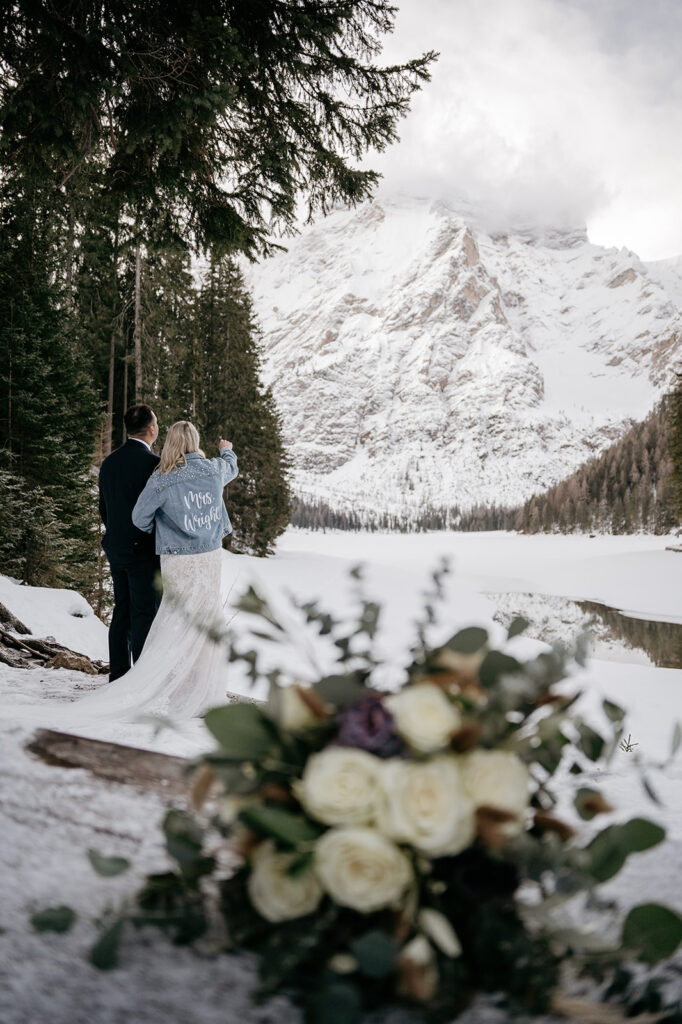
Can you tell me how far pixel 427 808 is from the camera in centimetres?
73

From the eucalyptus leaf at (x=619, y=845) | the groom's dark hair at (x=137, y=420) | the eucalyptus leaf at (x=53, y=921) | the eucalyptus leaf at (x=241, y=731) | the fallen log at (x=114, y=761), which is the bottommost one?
the fallen log at (x=114, y=761)

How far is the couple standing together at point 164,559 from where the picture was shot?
4.36 metres

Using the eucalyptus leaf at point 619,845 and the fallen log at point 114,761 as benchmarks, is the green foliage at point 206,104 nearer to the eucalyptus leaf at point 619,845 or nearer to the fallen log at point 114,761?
the fallen log at point 114,761

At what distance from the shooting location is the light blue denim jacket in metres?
4.37

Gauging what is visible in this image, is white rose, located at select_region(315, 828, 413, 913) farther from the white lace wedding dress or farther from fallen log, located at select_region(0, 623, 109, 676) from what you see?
fallen log, located at select_region(0, 623, 109, 676)

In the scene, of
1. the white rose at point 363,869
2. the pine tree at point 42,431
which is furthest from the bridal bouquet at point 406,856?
the pine tree at point 42,431

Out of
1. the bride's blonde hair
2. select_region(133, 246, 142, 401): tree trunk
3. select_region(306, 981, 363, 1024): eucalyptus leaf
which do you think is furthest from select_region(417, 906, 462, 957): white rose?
select_region(133, 246, 142, 401): tree trunk

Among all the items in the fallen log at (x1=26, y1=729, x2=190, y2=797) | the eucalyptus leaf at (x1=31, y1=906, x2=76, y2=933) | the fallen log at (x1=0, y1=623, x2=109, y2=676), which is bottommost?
the fallen log at (x1=0, y1=623, x2=109, y2=676)

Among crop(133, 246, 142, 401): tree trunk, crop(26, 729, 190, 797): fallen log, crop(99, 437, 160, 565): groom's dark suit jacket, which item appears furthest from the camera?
crop(133, 246, 142, 401): tree trunk

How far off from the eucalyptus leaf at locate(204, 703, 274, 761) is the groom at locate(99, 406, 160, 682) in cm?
415

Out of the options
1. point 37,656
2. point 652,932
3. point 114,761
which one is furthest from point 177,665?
point 652,932

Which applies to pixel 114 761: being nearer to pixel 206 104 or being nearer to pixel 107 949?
pixel 107 949

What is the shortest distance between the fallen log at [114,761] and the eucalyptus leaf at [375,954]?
0.66m

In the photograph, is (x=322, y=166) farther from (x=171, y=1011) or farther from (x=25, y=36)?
(x=171, y=1011)
